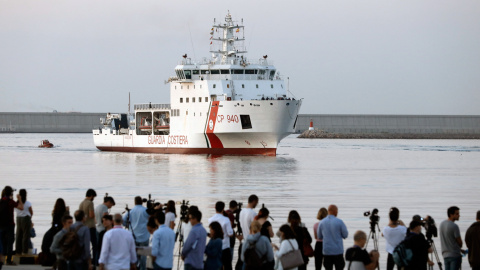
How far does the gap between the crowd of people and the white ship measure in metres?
46.8

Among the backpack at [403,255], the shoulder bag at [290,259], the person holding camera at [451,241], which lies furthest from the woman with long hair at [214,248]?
the person holding camera at [451,241]

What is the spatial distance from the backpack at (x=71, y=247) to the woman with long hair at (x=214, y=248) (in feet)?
5.90

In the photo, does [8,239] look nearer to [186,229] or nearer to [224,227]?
[186,229]

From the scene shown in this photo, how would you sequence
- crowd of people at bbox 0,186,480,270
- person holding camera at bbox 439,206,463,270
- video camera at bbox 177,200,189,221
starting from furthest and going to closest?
1. video camera at bbox 177,200,189,221
2. person holding camera at bbox 439,206,463,270
3. crowd of people at bbox 0,186,480,270

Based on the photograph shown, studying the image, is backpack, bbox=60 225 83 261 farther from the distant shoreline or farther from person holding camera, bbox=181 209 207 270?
the distant shoreline

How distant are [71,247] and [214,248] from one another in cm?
198

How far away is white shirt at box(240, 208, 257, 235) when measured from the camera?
13.0m

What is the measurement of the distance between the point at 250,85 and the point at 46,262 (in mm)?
51404

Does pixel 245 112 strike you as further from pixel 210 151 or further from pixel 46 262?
pixel 46 262

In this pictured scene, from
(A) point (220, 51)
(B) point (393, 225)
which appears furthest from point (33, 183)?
(A) point (220, 51)

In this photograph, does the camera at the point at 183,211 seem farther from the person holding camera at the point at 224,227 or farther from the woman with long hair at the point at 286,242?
the woman with long hair at the point at 286,242

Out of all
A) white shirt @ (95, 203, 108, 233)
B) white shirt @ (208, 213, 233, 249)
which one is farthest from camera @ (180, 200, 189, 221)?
white shirt @ (95, 203, 108, 233)

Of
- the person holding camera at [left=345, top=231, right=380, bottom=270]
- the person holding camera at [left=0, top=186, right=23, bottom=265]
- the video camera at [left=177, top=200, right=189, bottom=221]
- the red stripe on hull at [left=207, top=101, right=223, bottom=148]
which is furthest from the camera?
the red stripe on hull at [left=207, top=101, right=223, bottom=148]

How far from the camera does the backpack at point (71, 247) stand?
10.9 meters
